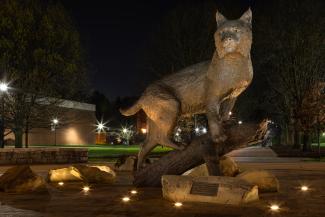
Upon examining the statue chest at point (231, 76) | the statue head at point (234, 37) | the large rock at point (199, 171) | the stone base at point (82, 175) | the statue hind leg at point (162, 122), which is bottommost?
the stone base at point (82, 175)

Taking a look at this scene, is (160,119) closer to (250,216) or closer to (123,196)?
(123,196)

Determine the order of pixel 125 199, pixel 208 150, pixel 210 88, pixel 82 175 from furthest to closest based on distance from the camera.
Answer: pixel 82 175, pixel 208 150, pixel 210 88, pixel 125 199

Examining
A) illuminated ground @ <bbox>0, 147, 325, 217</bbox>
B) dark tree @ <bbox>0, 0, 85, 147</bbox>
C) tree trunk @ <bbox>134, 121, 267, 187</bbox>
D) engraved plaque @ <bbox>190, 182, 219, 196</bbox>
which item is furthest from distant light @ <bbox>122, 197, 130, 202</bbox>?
dark tree @ <bbox>0, 0, 85, 147</bbox>

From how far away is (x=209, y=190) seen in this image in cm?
967

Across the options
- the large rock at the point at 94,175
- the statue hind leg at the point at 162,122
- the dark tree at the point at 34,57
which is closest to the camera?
the statue hind leg at the point at 162,122

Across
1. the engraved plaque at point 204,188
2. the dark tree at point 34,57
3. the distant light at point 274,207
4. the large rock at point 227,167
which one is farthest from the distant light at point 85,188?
the dark tree at point 34,57

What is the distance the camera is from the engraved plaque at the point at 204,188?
9.61m

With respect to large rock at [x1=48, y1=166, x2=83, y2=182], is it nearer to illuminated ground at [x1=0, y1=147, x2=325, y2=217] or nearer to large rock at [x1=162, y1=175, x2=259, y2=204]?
illuminated ground at [x1=0, y1=147, x2=325, y2=217]

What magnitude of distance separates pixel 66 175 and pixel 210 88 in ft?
17.2

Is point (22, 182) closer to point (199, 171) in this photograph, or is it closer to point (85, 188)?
point (85, 188)

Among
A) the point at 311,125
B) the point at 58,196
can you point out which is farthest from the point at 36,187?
the point at 311,125

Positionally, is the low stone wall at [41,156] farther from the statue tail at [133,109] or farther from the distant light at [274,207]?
the distant light at [274,207]

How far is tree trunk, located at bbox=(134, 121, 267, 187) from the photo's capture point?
10898mm

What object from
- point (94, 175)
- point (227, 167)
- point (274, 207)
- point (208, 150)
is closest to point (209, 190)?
point (274, 207)
